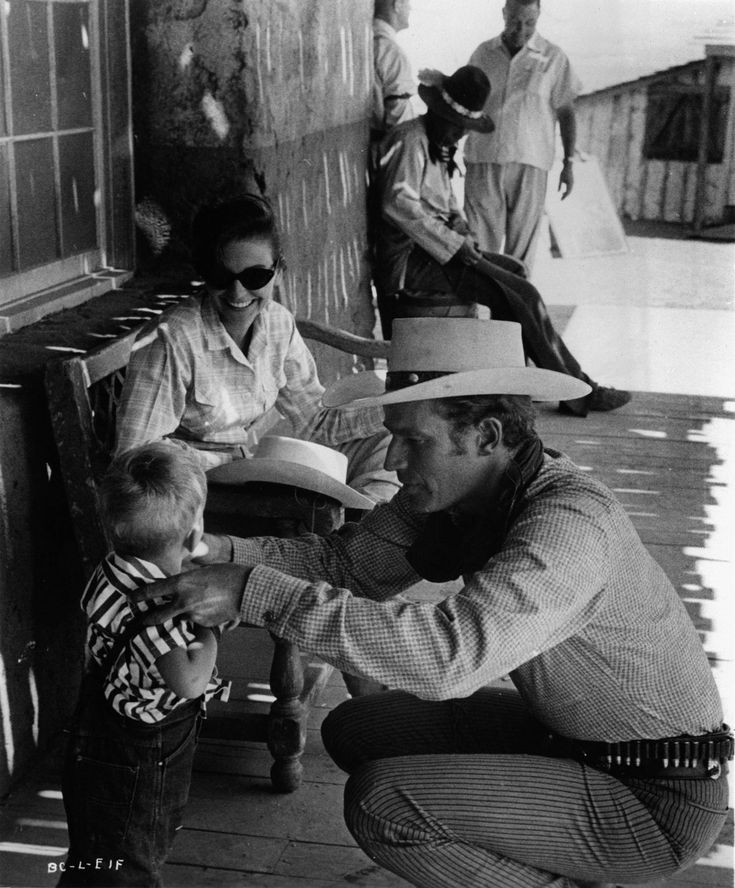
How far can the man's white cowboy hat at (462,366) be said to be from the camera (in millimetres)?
2102

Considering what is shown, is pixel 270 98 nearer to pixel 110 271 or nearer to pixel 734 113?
pixel 110 271

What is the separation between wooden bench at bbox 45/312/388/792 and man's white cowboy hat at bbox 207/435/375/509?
4 cm

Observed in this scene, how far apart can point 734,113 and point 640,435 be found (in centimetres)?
777

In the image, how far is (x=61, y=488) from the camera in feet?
9.58

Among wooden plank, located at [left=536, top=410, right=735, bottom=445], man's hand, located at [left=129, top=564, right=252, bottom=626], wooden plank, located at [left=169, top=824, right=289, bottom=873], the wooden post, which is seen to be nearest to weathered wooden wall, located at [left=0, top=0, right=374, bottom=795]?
wooden plank, located at [left=169, top=824, right=289, bottom=873]

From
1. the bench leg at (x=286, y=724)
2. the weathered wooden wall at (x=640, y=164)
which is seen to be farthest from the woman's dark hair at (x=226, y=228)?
the weathered wooden wall at (x=640, y=164)

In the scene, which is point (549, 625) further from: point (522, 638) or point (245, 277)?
point (245, 277)

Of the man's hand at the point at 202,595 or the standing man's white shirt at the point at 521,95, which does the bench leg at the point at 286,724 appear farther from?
the standing man's white shirt at the point at 521,95

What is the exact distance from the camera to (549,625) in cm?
193

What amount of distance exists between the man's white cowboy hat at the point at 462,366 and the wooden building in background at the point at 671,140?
11.3m

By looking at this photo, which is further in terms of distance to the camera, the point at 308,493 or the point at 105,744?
the point at 308,493

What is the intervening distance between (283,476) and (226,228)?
2.28 ft

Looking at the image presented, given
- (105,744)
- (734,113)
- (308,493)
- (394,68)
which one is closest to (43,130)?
(308,493)

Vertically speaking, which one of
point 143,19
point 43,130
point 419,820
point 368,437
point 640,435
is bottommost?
point 640,435
